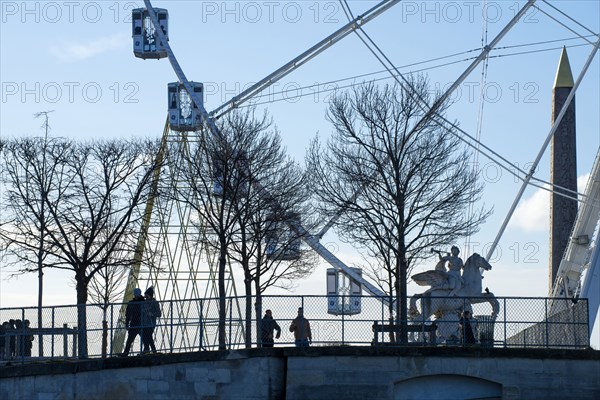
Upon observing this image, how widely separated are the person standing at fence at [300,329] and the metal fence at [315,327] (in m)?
0.17

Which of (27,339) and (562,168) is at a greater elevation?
(562,168)

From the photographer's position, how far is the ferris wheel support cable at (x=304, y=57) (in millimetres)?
49438

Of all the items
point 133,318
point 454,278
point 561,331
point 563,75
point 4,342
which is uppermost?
point 563,75

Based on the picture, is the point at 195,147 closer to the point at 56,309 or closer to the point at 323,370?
the point at 56,309

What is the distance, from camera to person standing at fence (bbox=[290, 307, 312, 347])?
1363 inches

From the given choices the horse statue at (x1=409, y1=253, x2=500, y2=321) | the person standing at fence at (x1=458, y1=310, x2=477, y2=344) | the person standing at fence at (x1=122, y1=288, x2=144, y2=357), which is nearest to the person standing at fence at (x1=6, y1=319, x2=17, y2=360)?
the person standing at fence at (x1=122, y1=288, x2=144, y2=357)

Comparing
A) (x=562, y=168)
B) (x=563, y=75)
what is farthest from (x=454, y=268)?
(x=563, y=75)

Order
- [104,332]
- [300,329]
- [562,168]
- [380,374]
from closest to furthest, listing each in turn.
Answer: [380,374] < [300,329] < [104,332] < [562,168]

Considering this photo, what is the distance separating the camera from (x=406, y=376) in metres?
33.4

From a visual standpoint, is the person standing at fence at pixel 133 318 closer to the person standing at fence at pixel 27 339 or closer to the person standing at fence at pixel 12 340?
the person standing at fence at pixel 27 339

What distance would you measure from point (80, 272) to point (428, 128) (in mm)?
11785

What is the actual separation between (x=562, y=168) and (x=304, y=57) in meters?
23.1

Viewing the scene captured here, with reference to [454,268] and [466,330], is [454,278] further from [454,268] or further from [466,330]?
[466,330]

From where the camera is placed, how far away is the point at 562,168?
7056 centimetres
